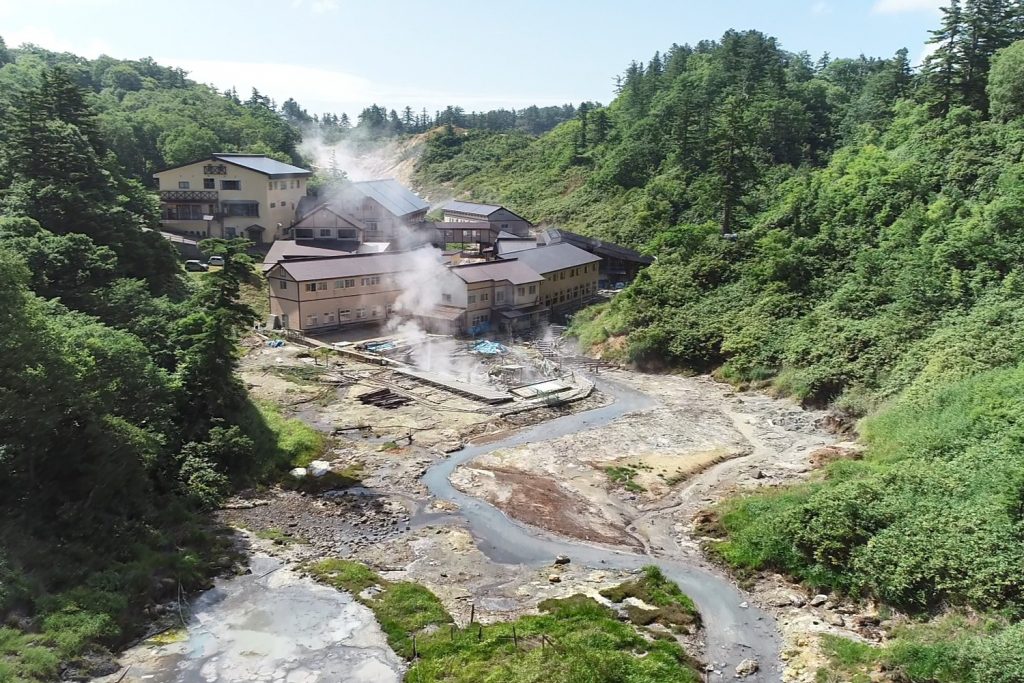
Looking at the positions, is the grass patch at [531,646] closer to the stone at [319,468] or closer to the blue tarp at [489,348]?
the stone at [319,468]

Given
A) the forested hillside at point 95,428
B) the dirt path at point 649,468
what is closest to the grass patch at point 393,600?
the forested hillside at point 95,428

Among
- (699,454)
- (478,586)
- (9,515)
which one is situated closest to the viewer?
(9,515)

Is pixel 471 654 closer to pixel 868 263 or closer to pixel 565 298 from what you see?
pixel 868 263

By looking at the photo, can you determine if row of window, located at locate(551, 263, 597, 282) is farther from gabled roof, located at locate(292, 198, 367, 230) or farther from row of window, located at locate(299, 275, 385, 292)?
gabled roof, located at locate(292, 198, 367, 230)

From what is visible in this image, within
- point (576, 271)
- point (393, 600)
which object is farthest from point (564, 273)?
point (393, 600)

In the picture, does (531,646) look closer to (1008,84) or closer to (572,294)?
(572,294)

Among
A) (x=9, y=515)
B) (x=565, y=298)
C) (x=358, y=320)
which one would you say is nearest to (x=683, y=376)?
(x=565, y=298)

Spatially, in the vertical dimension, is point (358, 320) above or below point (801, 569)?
above
